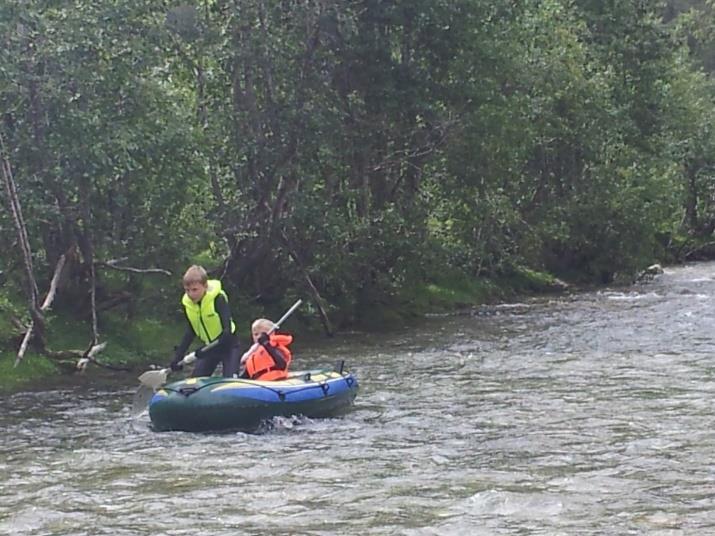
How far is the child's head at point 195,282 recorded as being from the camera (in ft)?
47.8

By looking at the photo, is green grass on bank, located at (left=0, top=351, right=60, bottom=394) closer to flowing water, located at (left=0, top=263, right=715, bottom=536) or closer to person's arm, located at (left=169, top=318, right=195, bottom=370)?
flowing water, located at (left=0, top=263, right=715, bottom=536)

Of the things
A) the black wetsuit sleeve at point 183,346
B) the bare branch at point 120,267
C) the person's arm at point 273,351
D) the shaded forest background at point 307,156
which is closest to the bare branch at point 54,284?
the shaded forest background at point 307,156

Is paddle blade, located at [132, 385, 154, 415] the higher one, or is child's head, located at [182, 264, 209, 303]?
child's head, located at [182, 264, 209, 303]

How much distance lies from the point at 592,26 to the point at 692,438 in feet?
88.0

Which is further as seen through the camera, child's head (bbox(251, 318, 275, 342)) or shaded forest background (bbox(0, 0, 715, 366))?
shaded forest background (bbox(0, 0, 715, 366))

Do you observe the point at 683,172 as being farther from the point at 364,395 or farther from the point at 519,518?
the point at 519,518

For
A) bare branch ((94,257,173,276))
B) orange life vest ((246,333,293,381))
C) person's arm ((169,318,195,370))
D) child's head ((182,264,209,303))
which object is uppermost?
bare branch ((94,257,173,276))

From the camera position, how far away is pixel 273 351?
1476 cm

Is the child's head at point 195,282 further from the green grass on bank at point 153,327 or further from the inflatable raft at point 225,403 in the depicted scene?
the green grass on bank at point 153,327

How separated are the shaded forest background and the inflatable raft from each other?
16.8ft

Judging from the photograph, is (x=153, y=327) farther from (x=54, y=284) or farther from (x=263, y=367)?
(x=263, y=367)

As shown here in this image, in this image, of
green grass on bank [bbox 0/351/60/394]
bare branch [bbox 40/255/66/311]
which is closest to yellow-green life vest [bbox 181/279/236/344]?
green grass on bank [bbox 0/351/60/394]

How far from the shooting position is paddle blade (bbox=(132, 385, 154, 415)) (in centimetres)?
1505

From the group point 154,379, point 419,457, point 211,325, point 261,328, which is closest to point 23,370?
point 154,379
